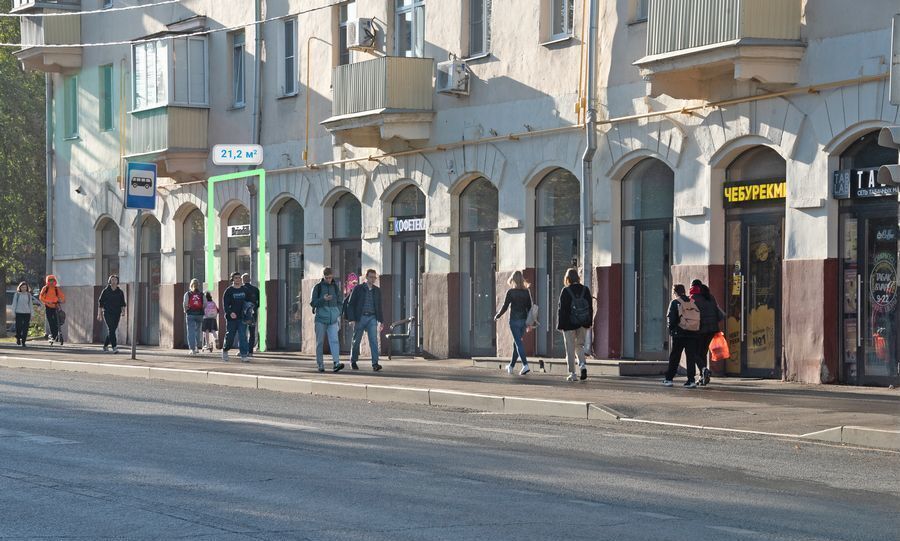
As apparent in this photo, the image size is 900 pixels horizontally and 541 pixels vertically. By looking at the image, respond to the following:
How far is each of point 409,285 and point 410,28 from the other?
16.5 ft

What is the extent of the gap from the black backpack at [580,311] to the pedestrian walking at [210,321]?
475 inches

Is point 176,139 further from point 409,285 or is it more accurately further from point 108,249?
point 409,285

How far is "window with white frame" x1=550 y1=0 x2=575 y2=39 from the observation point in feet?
82.8

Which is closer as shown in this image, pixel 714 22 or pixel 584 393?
pixel 584 393

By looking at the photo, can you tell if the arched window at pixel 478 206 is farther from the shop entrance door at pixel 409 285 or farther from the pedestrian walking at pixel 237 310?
the pedestrian walking at pixel 237 310

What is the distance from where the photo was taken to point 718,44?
21000mm

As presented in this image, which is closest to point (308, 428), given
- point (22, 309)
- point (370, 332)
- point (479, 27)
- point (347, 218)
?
point (370, 332)

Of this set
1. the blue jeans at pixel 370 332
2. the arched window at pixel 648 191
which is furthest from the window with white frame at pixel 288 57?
the arched window at pixel 648 191

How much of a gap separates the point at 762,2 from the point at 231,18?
53.0 feet

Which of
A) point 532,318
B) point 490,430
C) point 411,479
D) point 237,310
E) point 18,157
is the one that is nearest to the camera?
point 411,479

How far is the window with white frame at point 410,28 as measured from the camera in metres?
28.6

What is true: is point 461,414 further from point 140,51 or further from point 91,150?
point 91,150

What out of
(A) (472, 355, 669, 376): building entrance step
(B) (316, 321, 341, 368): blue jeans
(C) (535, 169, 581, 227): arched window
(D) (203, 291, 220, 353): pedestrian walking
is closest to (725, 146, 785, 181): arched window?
(A) (472, 355, 669, 376): building entrance step

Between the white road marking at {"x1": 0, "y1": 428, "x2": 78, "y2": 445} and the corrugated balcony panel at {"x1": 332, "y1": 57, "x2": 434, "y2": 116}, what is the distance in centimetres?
1494
